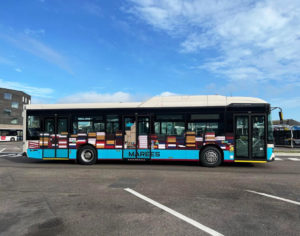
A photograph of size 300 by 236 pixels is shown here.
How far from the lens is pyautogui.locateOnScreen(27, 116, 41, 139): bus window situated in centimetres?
1177

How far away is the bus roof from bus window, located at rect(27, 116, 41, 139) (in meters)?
0.59

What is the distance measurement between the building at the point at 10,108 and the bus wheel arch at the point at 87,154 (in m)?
69.0

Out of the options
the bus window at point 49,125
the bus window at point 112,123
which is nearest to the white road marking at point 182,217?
the bus window at point 112,123

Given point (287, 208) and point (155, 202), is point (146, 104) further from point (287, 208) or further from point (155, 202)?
point (287, 208)

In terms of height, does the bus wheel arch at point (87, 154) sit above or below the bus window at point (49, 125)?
below

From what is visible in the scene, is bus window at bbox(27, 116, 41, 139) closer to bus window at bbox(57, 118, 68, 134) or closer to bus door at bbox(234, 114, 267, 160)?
bus window at bbox(57, 118, 68, 134)

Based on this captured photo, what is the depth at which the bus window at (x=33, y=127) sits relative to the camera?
38.6 ft

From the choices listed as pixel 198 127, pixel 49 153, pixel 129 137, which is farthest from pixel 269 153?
pixel 49 153

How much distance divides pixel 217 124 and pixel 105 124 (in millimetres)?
5568

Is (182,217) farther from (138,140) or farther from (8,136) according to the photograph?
(8,136)

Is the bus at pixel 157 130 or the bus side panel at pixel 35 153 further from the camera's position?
the bus side panel at pixel 35 153

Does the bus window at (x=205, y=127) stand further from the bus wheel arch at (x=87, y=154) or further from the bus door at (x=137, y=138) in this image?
the bus wheel arch at (x=87, y=154)

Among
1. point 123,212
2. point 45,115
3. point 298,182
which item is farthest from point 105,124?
point 298,182

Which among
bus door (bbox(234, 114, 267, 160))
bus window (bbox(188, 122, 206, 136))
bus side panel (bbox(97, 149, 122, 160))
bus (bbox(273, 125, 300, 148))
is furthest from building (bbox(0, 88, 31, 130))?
bus door (bbox(234, 114, 267, 160))
